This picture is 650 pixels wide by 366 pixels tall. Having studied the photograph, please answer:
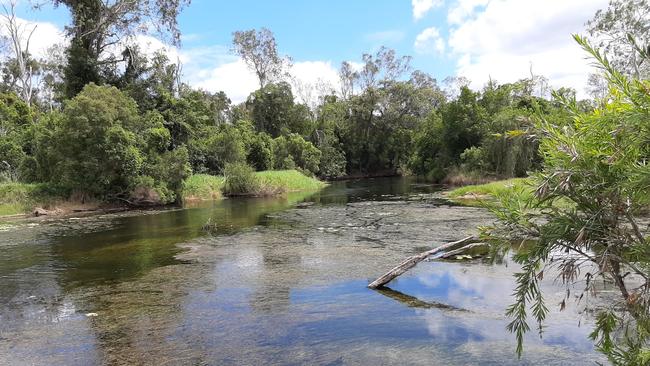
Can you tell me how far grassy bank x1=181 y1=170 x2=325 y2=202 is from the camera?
1599 inches

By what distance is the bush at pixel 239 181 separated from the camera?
44.2 m

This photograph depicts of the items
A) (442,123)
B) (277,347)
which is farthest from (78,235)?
(442,123)

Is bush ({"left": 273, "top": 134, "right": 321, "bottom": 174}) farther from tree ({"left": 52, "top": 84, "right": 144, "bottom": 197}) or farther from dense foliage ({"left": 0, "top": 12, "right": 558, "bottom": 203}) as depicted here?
tree ({"left": 52, "top": 84, "right": 144, "bottom": 197})

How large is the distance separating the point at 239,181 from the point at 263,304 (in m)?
34.8

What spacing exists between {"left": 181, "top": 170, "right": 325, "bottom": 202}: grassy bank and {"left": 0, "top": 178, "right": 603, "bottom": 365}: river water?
2083 cm

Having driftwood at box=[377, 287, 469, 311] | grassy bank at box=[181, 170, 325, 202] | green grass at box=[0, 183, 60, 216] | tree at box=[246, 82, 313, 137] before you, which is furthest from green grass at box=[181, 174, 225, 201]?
driftwood at box=[377, 287, 469, 311]

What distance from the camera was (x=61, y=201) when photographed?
31.8m

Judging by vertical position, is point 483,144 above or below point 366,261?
above

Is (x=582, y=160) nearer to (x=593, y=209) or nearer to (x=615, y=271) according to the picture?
(x=593, y=209)

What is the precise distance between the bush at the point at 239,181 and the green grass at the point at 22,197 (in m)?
15.7

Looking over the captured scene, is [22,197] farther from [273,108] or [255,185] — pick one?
[273,108]

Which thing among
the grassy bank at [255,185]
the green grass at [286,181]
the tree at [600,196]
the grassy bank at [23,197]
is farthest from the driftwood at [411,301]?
the green grass at [286,181]

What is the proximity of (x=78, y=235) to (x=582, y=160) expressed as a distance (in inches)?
869

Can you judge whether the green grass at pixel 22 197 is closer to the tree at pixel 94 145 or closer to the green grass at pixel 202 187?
the tree at pixel 94 145
